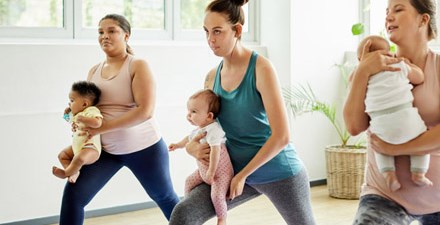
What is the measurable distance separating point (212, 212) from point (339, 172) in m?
2.73

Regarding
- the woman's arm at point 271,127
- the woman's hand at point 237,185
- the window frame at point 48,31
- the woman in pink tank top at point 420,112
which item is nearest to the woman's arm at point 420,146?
the woman in pink tank top at point 420,112

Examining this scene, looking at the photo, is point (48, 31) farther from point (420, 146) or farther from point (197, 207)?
point (420, 146)

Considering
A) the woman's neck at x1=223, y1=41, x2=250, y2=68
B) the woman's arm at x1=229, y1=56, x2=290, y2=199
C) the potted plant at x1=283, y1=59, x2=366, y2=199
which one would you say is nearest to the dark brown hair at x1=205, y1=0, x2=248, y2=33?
the woman's neck at x1=223, y1=41, x2=250, y2=68

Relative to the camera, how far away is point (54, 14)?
4426 mm

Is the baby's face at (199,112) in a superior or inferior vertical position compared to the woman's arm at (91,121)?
superior

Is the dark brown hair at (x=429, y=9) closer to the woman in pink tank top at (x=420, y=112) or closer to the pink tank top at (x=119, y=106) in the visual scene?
the woman in pink tank top at (x=420, y=112)

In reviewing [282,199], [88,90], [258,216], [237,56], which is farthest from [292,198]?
[258,216]

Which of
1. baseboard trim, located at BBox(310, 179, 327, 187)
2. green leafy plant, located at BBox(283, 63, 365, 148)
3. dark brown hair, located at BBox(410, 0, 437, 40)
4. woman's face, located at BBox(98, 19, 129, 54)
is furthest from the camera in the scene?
baseboard trim, located at BBox(310, 179, 327, 187)

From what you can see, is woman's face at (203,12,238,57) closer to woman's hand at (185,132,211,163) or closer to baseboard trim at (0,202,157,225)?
woman's hand at (185,132,211,163)

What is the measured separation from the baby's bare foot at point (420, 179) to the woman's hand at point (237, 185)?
2.04 ft

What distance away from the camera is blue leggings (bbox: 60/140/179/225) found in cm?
287

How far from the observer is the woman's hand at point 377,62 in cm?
206

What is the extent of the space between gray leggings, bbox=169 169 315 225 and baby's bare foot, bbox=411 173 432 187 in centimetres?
53

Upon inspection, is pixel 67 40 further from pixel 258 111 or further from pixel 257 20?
pixel 258 111
